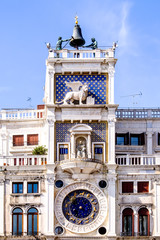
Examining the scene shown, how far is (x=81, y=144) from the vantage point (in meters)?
63.8

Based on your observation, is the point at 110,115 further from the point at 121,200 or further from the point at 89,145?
the point at 121,200

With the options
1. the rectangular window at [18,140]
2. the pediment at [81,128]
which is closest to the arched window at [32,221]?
the pediment at [81,128]

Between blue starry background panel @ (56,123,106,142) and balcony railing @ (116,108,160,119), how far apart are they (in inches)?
182

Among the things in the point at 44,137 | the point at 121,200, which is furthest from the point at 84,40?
the point at 121,200

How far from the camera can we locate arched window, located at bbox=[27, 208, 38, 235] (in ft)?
206

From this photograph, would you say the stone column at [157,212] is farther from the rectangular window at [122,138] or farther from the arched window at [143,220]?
the rectangular window at [122,138]

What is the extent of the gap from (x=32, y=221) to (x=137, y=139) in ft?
40.6

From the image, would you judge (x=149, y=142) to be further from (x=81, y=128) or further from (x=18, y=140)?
(x=18, y=140)

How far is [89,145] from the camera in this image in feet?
208

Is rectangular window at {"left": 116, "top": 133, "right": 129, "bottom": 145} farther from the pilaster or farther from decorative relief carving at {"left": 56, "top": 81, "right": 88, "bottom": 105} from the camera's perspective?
decorative relief carving at {"left": 56, "top": 81, "right": 88, "bottom": 105}

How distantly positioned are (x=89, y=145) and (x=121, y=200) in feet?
17.3

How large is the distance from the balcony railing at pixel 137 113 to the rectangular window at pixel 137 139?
1.61 meters

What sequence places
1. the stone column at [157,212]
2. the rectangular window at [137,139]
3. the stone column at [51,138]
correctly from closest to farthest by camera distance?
the stone column at [157,212] → the stone column at [51,138] → the rectangular window at [137,139]

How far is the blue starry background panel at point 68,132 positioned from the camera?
6400 cm
